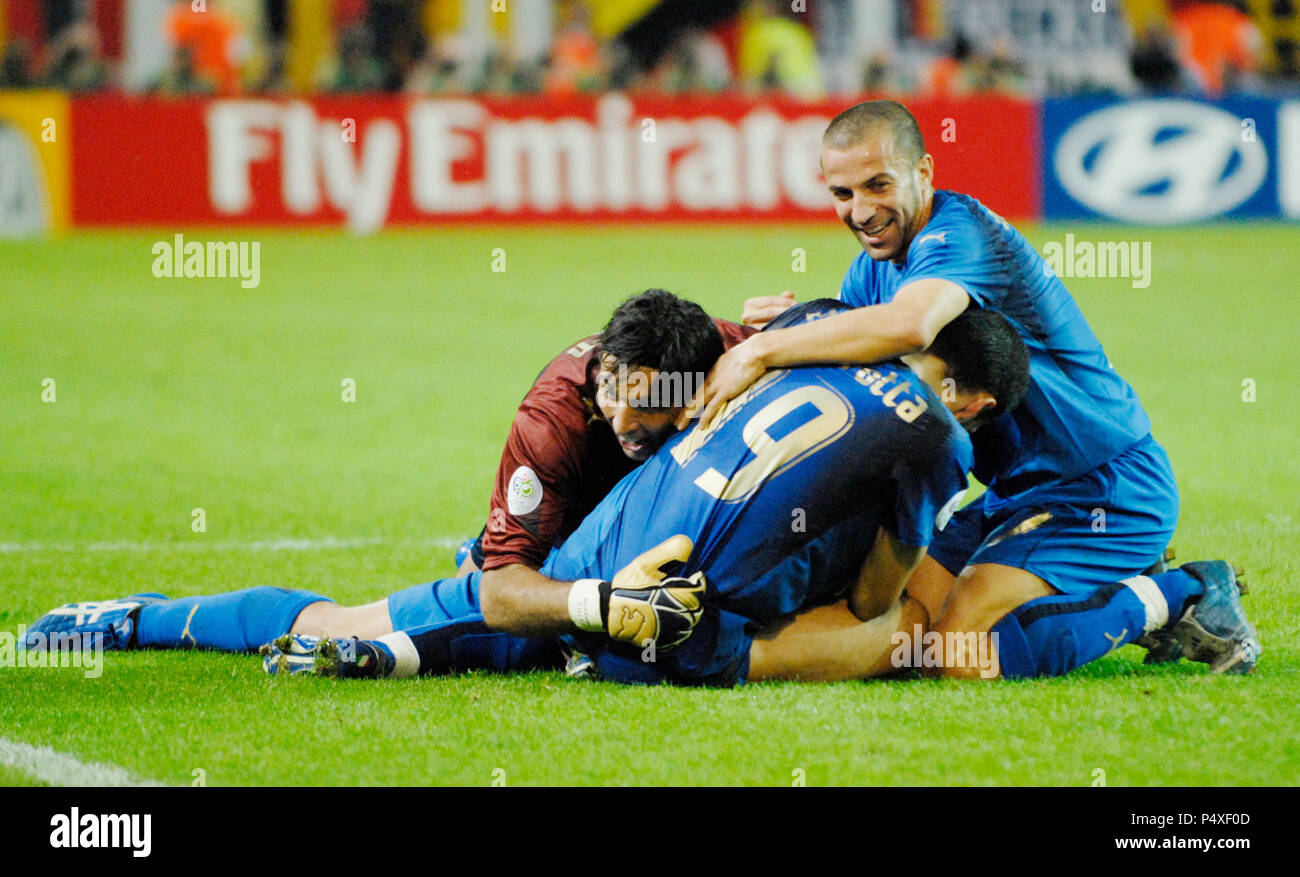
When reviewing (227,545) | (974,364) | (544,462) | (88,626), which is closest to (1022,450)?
(974,364)

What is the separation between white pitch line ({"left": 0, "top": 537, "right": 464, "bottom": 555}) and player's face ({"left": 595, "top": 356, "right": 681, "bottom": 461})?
266 cm

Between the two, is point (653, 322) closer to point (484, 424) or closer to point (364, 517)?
point (364, 517)

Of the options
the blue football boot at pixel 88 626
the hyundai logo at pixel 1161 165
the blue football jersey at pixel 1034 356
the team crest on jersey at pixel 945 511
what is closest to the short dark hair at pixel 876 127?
the blue football jersey at pixel 1034 356

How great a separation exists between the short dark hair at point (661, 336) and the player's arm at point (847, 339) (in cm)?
9

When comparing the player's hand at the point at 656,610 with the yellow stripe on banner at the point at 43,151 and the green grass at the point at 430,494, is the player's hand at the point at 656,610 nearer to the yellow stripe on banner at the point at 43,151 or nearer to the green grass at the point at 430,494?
the green grass at the point at 430,494

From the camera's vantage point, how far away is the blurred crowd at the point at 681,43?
22406 mm

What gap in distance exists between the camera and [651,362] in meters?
5.14

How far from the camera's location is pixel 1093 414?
5711 millimetres

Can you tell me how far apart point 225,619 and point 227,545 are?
200cm

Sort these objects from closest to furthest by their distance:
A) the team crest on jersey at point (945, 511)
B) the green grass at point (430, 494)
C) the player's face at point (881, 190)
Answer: the green grass at point (430, 494) → the team crest on jersey at point (945, 511) → the player's face at point (881, 190)

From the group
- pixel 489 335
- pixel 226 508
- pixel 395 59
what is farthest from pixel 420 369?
pixel 395 59

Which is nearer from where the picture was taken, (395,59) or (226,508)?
(226,508)

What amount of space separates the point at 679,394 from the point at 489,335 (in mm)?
9364

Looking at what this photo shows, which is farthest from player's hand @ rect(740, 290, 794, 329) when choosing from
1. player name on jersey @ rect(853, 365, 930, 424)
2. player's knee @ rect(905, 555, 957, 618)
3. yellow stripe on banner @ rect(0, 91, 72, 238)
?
yellow stripe on banner @ rect(0, 91, 72, 238)
